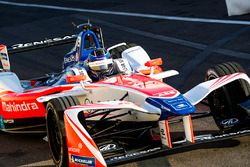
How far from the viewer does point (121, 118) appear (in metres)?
9.75

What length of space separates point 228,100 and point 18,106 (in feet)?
10.8

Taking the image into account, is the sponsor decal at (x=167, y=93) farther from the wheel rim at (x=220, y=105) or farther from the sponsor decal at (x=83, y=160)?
the sponsor decal at (x=83, y=160)

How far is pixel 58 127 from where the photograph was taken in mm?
8938

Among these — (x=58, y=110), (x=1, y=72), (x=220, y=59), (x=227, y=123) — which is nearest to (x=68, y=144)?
(x=58, y=110)

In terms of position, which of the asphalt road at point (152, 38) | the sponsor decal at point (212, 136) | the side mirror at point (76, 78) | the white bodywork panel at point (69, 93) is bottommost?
the asphalt road at point (152, 38)

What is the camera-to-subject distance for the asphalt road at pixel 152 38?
9.52 metres

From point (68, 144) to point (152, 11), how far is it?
1493cm

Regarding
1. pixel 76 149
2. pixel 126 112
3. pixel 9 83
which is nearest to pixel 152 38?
pixel 9 83

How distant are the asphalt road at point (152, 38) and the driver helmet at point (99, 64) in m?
1.33

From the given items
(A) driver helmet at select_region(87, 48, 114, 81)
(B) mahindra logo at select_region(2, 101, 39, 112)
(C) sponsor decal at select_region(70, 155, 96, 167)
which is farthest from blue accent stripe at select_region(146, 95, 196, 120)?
(B) mahindra logo at select_region(2, 101, 39, 112)

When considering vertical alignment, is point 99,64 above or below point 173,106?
above

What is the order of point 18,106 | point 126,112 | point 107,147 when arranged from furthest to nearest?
point 18,106 → point 126,112 → point 107,147

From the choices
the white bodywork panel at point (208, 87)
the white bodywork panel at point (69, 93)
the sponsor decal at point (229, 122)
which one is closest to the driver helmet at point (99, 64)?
the white bodywork panel at point (69, 93)

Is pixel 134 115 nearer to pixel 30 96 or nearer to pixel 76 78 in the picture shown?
pixel 76 78
